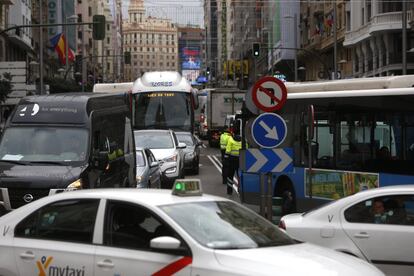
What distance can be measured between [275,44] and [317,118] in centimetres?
7905

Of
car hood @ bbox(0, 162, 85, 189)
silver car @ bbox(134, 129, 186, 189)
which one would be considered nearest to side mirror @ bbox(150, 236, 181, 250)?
car hood @ bbox(0, 162, 85, 189)

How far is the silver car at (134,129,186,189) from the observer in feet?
71.8

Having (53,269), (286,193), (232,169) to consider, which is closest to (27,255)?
(53,269)

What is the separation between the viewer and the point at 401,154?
41.6 ft

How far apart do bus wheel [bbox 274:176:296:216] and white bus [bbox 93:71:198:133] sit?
1512 cm

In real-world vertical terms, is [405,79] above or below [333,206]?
above

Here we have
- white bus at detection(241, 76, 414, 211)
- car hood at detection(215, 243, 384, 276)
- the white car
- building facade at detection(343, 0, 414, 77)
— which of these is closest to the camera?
car hood at detection(215, 243, 384, 276)

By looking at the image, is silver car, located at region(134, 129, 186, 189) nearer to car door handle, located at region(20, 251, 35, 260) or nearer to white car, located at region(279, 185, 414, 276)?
white car, located at region(279, 185, 414, 276)

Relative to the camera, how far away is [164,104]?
31.0 meters

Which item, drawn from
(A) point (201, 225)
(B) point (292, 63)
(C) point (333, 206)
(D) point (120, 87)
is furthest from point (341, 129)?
(B) point (292, 63)

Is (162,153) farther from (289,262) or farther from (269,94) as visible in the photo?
(289,262)

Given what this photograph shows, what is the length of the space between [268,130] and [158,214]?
580cm

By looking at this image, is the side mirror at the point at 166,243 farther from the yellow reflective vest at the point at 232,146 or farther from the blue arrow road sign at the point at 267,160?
the yellow reflective vest at the point at 232,146

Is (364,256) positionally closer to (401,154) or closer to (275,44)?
(401,154)
